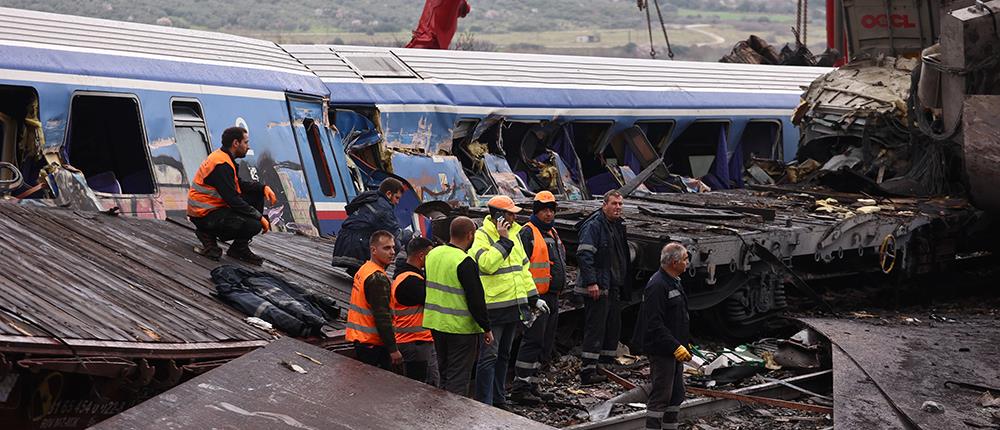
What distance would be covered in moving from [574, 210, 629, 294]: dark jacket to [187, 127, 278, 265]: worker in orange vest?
8.46ft

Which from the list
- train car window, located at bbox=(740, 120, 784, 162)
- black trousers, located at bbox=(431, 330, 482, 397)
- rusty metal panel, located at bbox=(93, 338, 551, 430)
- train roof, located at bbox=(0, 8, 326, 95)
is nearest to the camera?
rusty metal panel, located at bbox=(93, 338, 551, 430)

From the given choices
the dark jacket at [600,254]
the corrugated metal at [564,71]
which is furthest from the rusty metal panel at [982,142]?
the corrugated metal at [564,71]

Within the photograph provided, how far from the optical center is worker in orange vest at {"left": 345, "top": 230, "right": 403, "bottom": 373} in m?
8.01

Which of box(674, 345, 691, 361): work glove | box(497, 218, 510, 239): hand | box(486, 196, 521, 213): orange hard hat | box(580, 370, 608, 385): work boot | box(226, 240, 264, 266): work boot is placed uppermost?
box(486, 196, 521, 213): orange hard hat

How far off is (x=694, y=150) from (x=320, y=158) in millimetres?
8514

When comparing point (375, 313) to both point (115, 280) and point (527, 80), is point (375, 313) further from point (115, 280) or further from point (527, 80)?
point (527, 80)

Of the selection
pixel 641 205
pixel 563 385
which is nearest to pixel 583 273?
pixel 563 385

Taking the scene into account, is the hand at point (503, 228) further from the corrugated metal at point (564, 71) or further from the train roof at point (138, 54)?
the corrugated metal at point (564, 71)

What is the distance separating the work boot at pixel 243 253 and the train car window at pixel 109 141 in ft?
9.73

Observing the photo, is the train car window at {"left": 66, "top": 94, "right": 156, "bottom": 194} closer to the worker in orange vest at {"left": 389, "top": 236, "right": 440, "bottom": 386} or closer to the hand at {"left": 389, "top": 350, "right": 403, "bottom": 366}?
the worker in orange vest at {"left": 389, "top": 236, "right": 440, "bottom": 386}

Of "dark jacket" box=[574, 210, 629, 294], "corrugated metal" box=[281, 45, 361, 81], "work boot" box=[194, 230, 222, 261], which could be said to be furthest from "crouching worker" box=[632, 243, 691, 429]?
"corrugated metal" box=[281, 45, 361, 81]

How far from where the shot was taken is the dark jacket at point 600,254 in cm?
1070

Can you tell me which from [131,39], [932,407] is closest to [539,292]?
[932,407]

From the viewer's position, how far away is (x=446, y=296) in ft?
27.6
